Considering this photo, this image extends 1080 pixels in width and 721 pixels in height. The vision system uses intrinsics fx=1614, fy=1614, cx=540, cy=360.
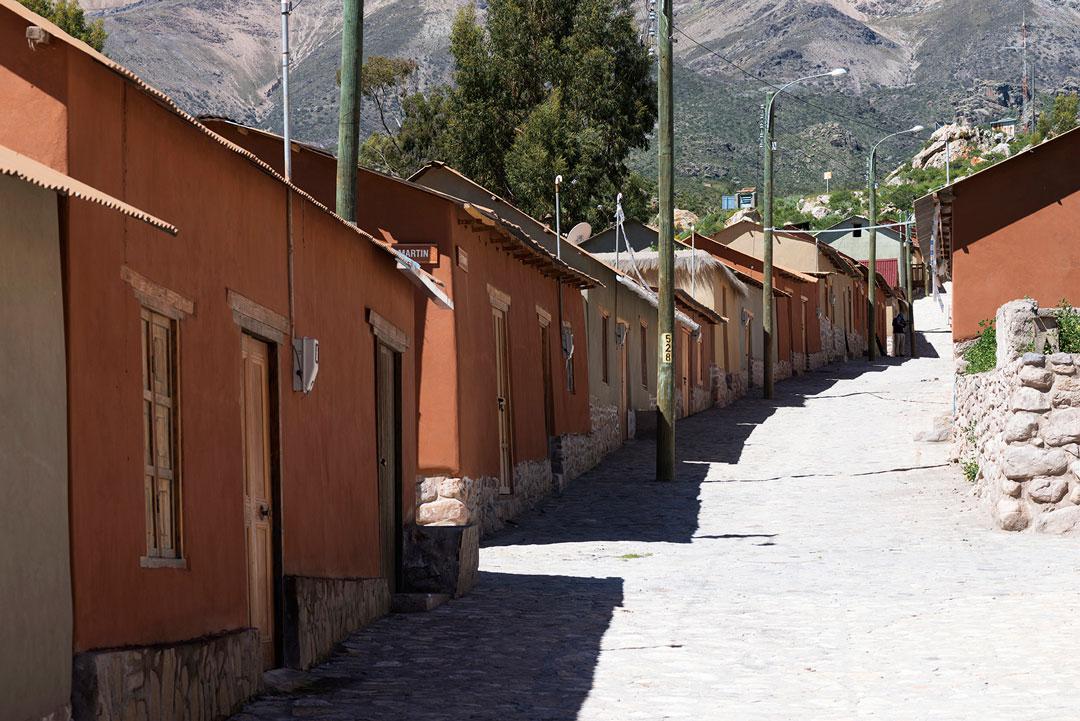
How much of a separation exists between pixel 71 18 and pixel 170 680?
3416 centimetres

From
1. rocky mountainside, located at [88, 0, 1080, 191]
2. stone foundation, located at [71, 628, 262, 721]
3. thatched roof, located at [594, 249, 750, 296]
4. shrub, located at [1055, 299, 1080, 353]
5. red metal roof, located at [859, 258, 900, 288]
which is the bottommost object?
stone foundation, located at [71, 628, 262, 721]

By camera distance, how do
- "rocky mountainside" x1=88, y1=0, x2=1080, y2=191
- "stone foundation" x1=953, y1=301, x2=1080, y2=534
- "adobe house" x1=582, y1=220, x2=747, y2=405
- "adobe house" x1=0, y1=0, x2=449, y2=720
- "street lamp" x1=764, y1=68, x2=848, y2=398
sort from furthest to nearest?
"rocky mountainside" x1=88, y1=0, x2=1080, y2=191
"adobe house" x1=582, y1=220, x2=747, y2=405
"street lamp" x1=764, y1=68, x2=848, y2=398
"stone foundation" x1=953, y1=301, x2=1080, y2=534
"adobe house" x1=0, y1=0, x2=449, y2=720

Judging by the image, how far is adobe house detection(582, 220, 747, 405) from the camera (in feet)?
128

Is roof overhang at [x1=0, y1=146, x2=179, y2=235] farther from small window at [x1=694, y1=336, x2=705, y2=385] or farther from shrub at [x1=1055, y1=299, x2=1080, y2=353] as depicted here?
small window at [x1=694, y1=336, x2=705, y2=385]

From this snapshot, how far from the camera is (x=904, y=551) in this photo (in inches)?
675

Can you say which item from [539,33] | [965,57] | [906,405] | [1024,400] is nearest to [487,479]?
[1024,400]

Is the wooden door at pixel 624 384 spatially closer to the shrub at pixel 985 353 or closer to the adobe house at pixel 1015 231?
the adobe house at pixel 1015 231

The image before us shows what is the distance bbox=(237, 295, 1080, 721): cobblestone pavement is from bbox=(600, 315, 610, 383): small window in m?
3.90

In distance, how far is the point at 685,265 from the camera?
39594 mm

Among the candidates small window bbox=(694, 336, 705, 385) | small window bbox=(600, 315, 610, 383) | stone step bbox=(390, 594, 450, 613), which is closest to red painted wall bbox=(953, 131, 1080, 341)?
small window bbox=(600, 315, 610, 383)

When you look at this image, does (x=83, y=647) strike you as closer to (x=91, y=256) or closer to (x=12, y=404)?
(x=12, y=404)

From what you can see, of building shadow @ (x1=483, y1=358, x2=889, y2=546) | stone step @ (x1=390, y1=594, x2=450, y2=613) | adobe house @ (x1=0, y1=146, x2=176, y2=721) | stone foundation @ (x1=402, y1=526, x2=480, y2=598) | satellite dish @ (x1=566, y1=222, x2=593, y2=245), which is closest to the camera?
adobe house @ (x1=0, y1=146, x2=176, y2=721)

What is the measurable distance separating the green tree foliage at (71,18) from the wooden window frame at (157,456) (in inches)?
1236

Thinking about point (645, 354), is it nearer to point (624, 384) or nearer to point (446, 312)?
point (624, 384)
